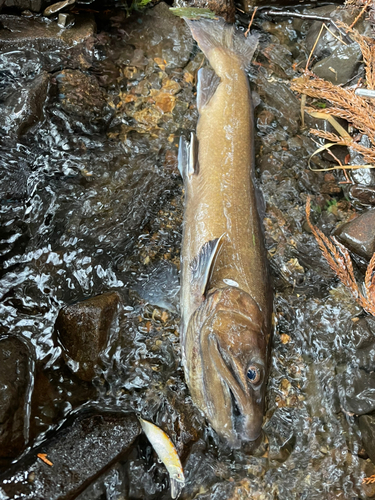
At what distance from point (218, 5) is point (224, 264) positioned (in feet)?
12.2

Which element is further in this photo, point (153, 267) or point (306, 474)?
point (153, 267)

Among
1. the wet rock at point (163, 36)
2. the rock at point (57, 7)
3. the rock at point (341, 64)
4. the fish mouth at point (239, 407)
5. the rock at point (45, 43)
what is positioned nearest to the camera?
the fish mouth at point (239, 407)

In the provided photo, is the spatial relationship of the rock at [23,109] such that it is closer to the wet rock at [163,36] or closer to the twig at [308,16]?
the wet rock at [163,36]

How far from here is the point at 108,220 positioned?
3965mm

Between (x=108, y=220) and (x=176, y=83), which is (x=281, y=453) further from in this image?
(x=176, y=83)

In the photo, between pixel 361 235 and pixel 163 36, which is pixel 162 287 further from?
pixel 163 36

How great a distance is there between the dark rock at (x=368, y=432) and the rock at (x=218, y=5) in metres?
4.97

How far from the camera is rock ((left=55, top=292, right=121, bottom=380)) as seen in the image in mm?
3227

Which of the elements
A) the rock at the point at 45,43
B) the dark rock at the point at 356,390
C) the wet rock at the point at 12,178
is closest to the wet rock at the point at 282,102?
the rock at the point at 45,43

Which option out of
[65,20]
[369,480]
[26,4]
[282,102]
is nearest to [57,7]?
[65,20]

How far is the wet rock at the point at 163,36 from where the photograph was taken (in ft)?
16.4

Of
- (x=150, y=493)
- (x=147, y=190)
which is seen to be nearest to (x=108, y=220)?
(x=147, y=190)

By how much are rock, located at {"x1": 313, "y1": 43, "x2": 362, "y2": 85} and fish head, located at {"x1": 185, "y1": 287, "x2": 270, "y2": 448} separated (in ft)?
11.4

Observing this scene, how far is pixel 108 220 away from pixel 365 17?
438cm
